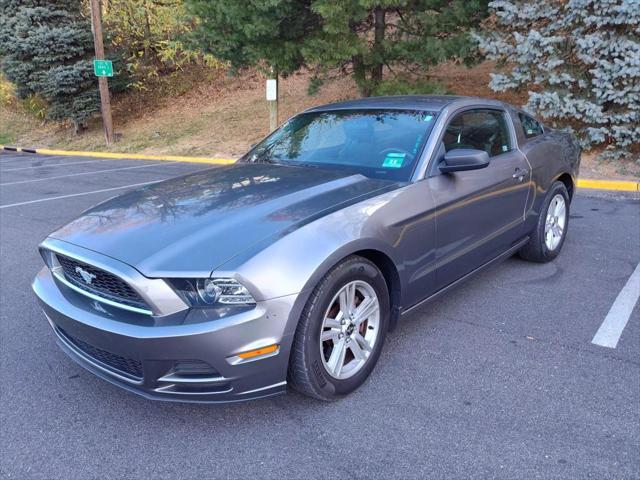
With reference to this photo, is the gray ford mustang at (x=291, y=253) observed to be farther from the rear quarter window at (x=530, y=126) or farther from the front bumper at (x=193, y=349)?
the rear quarter window at (x=530, y=126)

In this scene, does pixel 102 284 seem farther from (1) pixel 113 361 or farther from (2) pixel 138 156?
(2) pixel 138 156

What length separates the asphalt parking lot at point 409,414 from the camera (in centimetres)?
232

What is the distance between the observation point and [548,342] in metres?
3.35

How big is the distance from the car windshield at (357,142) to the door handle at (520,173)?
960 mm

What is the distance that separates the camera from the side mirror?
10.5ft

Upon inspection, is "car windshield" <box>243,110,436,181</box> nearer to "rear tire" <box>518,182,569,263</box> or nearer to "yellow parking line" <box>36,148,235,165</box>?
"rear tire" <box>518,182,569,263</box>

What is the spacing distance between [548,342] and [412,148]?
1.51m

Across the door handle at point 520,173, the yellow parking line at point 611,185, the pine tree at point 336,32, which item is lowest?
the yellow parking line at point 611,185

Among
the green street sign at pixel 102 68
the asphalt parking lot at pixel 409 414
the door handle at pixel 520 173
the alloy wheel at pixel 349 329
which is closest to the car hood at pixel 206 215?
the alloy wheel at pixel 349 329

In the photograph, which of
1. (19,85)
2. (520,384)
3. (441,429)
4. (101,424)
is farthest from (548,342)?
(19,85)

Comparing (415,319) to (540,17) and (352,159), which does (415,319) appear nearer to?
(352,159)

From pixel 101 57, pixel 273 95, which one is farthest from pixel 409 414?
pixel 101 57

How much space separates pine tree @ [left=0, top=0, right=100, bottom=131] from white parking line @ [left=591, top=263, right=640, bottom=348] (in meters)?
18.2

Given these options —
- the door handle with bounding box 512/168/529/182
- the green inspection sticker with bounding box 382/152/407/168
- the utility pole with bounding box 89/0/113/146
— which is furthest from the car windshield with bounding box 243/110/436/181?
the utility pole with bounding box 89/0/113/146
